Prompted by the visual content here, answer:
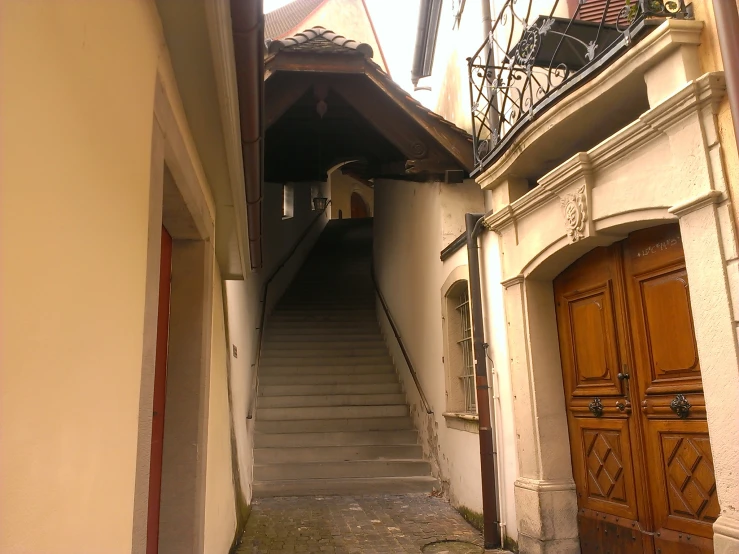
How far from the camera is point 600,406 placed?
4.46m

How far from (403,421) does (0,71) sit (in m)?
8.28

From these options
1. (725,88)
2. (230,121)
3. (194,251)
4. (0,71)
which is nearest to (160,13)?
(230,121)

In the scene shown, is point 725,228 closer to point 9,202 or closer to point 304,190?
point 9,202

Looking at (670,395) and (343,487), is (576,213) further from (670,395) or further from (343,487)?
(343,487)

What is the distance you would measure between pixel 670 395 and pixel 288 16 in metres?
17.3

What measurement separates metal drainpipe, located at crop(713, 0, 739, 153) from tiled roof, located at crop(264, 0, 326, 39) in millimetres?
15053

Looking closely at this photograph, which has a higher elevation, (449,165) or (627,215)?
(449,165)

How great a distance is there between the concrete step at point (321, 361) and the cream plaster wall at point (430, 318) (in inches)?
15.5

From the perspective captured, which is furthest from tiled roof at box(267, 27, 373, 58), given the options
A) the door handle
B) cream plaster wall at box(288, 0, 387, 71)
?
cream plaster wall at box(288, 0, 387, 71)

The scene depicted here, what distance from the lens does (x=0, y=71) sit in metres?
0.96

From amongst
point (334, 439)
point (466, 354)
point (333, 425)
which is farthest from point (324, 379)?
point (466, 354)

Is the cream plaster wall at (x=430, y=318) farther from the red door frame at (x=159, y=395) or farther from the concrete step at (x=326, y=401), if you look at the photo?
the red door frame at (x=159, y=395)

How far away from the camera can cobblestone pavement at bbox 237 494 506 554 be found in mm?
5250

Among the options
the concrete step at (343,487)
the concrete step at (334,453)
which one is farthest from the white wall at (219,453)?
the concrete step at (334,453)
